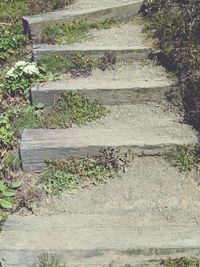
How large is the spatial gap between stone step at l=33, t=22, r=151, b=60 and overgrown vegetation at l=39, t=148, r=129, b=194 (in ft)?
5.71

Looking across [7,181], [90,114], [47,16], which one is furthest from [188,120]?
[47,16]

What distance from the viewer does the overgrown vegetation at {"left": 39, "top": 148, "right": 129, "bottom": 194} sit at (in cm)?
495

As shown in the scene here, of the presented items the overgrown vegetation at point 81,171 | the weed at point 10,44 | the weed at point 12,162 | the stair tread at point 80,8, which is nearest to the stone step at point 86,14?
the stair tread at point 80,8

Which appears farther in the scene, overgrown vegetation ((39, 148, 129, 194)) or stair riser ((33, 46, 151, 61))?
stair riser ((33, 46, 151, 61))

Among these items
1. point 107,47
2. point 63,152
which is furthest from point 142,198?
point 107,47

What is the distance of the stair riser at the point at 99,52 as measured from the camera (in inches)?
247

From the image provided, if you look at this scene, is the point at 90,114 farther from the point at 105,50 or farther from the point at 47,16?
the point at 47,16

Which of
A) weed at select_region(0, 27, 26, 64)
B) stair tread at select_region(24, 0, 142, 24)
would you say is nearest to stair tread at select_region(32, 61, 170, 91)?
weed at select_region(0, 27, 26, 64)

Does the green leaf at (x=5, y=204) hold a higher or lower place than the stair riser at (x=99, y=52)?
lower

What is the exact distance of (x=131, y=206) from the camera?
4.74m

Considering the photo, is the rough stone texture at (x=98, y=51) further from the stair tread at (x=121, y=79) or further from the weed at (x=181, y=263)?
the weed at (x=181, y=263)

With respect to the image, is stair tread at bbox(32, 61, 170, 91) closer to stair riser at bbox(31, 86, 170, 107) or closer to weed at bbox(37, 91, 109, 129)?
stair riser at bbox(31, 86, 170, 107)

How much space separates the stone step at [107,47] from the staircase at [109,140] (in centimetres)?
1

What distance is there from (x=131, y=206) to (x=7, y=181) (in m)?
1.34
